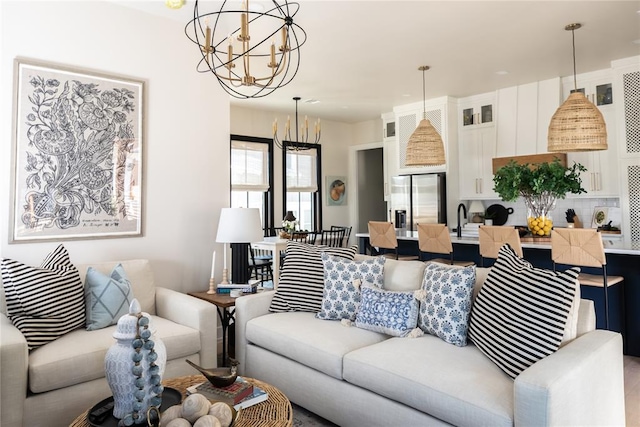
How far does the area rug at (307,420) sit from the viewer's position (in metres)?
2.34

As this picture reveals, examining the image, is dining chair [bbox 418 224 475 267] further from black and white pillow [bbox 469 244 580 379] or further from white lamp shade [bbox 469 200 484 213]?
white lamp shade [bbox 469 200 484 213]

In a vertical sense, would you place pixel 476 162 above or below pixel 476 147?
below

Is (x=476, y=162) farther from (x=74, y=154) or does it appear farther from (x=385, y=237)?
(x=74, y=154)

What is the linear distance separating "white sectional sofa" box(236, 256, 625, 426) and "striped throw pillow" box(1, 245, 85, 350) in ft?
3.34

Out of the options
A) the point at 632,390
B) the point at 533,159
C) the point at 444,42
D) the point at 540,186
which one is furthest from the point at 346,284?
the point at 533,159

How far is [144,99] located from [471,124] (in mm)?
4613

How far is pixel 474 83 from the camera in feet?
18.2

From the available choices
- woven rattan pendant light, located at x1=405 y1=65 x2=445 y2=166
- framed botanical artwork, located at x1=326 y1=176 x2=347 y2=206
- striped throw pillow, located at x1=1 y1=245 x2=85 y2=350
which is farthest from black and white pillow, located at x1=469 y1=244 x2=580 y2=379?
framed botanical artwork, located at x1=326 y1=176 x2=347 y2=206

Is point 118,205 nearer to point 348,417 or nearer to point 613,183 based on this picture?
point 348,417

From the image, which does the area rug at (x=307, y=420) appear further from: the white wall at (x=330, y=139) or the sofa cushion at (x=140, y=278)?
the white wall at (x=330, y=139)

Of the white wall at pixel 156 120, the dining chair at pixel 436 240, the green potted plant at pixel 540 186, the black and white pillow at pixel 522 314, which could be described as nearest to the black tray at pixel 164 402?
the black and white pillow at pixel 522 314

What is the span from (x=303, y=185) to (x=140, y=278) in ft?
15.2

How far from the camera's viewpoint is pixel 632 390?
107 inches

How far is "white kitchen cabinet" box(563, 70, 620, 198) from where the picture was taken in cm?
495
